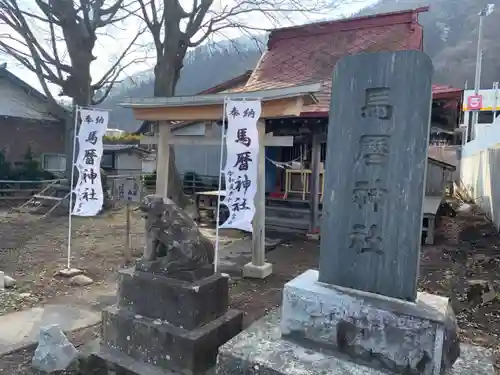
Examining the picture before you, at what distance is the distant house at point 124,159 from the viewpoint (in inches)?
872

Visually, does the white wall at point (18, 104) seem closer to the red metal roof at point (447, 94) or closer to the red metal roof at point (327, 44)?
the red metal roof at point (327, 44)

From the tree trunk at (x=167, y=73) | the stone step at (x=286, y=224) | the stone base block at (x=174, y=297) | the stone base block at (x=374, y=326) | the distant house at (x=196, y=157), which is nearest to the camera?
the stone base block at (x=374, y=326)

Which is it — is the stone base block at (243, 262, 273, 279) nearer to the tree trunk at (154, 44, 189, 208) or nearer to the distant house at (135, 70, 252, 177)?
the tree trunk at (154, 44, 189, 208)

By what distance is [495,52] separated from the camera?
166 ft

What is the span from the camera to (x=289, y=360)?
2773 mm

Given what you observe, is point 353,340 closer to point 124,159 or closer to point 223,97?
point 223,97

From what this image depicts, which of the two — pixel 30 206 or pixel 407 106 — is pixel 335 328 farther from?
pixel 30 206

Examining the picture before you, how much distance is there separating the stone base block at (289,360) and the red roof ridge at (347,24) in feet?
33.2

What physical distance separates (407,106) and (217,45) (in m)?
14.0

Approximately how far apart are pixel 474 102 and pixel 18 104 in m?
26.1

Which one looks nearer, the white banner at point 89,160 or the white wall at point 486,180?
the white banner at point 89,160

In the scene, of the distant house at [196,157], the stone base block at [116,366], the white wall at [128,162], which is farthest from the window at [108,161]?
the stone base block at [116,366]

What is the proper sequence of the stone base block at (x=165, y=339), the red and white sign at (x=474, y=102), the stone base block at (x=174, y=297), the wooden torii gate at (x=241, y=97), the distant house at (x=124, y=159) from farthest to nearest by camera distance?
1. the red and white sign at (x=474, y=102)
2. the distant house at (x=124, y=159)
3. the wooden torii gate at (x=241, y=97)
4. the stone base block at (x=174, y=297)
5. the stone base block at (x=165, y=339)

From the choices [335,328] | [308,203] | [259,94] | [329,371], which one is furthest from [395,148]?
[308,203]
